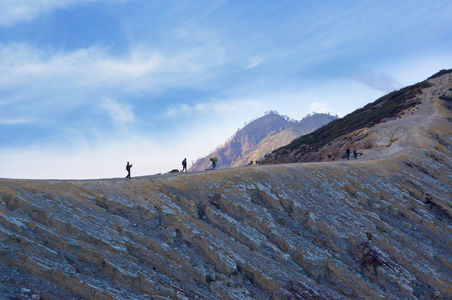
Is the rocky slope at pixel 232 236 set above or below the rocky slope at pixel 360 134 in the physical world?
below

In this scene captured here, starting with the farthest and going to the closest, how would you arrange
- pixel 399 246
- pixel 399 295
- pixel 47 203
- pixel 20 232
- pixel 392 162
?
pixel 392 162 < pixel 399 246 < pixel 399 295 < pixel 47 203 < pixel 20 232

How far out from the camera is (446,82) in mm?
73625

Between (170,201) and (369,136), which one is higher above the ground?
(369,136)

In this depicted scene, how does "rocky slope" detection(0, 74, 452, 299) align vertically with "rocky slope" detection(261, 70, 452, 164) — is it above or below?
below

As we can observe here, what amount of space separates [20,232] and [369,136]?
45.9 m

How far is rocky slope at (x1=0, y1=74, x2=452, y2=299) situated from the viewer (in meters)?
14.9

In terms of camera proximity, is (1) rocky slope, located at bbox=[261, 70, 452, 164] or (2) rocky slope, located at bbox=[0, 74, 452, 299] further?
(1) rocky slope, located at bbox=[261, 70, 452, 164]

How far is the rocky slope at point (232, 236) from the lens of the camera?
14898 mm

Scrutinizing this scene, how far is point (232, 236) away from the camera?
20.8 meters

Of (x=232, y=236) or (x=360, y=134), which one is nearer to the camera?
(x=232, y=236)

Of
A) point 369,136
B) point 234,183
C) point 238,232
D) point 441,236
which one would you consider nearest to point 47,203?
point 238,232

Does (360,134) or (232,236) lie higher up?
(360,134)

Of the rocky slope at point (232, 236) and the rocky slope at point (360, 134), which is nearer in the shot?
the rocky slope at point (232, 236)

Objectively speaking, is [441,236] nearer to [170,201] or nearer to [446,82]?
[170,201]
